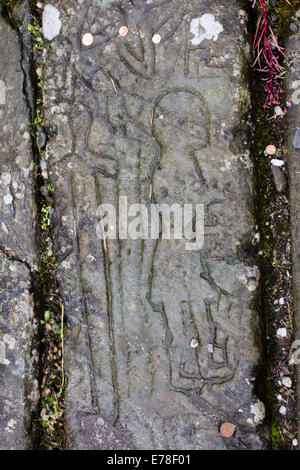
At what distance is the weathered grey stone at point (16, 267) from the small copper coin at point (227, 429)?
2.99ft

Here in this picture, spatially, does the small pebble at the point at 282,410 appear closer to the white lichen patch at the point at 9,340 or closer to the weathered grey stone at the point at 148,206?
the weathered grey stone at the point at 148,206

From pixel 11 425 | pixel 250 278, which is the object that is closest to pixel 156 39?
pixel 250 278

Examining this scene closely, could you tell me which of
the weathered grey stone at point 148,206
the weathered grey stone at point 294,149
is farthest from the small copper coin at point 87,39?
the weathered grey stone at point 294,149

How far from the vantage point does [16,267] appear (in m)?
2.33

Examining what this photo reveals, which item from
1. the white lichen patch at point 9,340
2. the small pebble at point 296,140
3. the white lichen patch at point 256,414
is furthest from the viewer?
the white lichen patch at point 9,340

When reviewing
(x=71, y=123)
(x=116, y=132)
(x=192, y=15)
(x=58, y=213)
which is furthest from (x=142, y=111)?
(x=58, y=213)

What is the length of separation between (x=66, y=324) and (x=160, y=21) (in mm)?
1500

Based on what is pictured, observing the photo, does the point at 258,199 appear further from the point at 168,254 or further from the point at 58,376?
the point at 58,376

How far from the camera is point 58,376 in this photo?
7.70ft

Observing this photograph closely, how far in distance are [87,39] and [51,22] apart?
0.22m

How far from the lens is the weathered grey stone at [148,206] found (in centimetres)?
216

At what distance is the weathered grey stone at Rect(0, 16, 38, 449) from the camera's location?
2.31 meters

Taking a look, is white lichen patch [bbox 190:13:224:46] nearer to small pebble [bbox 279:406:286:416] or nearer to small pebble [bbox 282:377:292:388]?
small pebble [bbox 282:377:292:388]

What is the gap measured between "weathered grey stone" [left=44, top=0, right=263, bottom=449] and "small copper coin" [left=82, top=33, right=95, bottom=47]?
33mm
